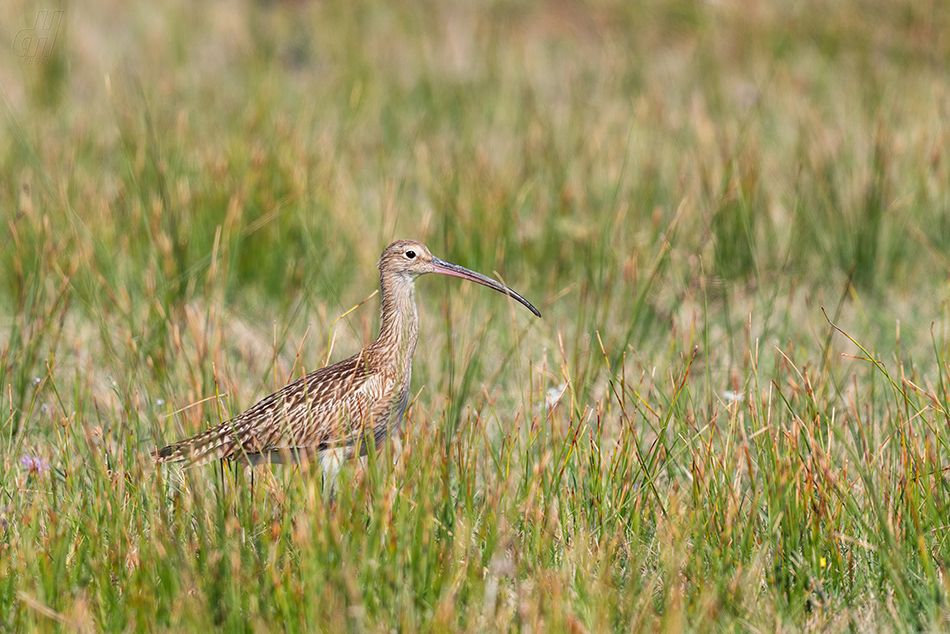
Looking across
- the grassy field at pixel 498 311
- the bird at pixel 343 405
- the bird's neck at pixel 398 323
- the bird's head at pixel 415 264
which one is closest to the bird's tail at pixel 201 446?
the bird at pixel 343 405

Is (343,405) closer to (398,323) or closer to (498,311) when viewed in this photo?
(398,323)

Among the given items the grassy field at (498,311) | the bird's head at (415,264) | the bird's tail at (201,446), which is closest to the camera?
the grassy field at (498,311)

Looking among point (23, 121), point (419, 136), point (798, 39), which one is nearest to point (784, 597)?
point (419, 136)

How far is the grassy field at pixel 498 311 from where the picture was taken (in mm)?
2484

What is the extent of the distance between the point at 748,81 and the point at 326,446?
20.4 feet

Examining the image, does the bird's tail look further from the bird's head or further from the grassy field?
the bird's head

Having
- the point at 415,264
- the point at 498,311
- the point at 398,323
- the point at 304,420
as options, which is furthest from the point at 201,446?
the point at 498,311

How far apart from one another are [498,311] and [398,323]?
131 cm

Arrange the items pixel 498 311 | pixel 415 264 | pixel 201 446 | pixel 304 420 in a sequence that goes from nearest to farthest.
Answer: pixel 201 446 < pixel 304 420 < pixel 415 264 < pixel 498 311

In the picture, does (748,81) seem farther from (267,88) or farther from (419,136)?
(267,88)

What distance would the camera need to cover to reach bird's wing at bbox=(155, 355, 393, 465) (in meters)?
3.11

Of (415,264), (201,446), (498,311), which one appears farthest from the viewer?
(498,311)

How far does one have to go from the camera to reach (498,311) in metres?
4.73

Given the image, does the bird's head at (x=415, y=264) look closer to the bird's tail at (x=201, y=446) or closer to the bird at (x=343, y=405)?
the bird at (x=343, y=405)
